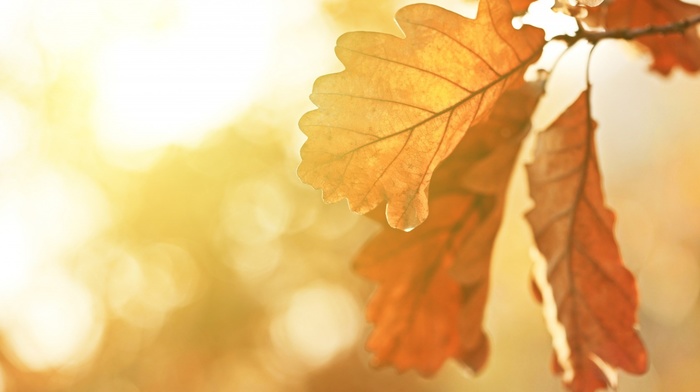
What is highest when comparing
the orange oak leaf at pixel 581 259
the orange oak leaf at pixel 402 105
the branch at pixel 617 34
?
the orange oak leaf at pixel 402 105

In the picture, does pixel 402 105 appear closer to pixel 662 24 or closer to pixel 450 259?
pixel 450 259

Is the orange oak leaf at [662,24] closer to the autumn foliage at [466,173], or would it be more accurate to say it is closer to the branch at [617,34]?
the autumn foliage at [466,173]

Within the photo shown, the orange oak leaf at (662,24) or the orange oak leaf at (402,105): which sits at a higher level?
the orange oak leaf at (402,105)

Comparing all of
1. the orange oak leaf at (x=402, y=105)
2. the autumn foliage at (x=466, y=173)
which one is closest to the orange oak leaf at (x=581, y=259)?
the autumn foliage at (x=466, y=173)

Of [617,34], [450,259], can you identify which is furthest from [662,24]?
[450,259]

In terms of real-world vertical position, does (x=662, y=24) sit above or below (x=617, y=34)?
below

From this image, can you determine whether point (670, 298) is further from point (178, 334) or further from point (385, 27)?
point (178, 334)

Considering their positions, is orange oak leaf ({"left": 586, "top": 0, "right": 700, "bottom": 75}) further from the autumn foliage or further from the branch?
the branch
